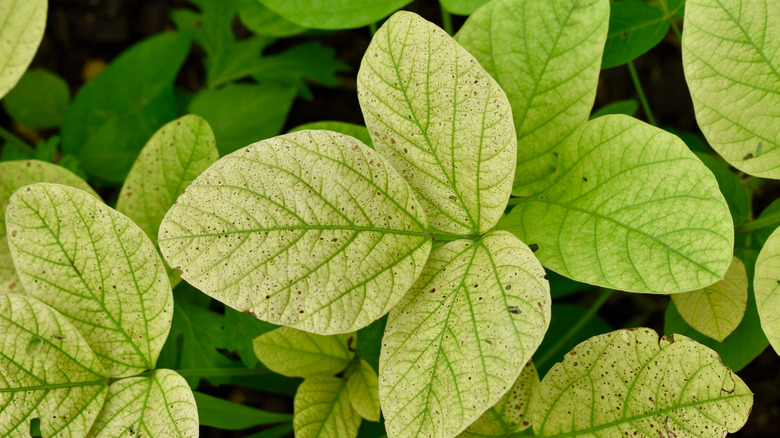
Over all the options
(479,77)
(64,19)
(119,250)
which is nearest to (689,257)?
(479,77)

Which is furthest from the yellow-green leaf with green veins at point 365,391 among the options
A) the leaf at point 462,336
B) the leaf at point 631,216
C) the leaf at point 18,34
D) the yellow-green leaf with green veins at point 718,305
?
the leaf at point 18,34

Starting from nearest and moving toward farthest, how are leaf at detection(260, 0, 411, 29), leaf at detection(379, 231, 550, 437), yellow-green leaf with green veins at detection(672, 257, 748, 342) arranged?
leaf at detection(379, 231, 550, 437)
yellow-green leaf with green veins at detection(672, 257, 748, 342)
leaf at detection(260, 0, 411, 29)

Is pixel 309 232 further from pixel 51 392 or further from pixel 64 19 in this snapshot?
pixel 64 19

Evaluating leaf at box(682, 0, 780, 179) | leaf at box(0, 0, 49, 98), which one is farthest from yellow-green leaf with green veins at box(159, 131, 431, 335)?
leaf at box(0, 0, 49, 98)

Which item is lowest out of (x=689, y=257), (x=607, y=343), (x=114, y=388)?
(x=114, y=388)

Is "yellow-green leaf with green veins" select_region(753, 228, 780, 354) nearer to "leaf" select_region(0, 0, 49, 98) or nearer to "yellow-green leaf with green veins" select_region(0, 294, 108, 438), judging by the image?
"yellow-green leaf with green veins" select_region(0, 294, 108, 438)

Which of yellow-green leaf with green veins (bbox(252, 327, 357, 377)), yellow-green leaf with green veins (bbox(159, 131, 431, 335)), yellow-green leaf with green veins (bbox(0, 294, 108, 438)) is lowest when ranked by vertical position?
yellow-green leaf with green veins (bbox(252, 327, 357, 377))
